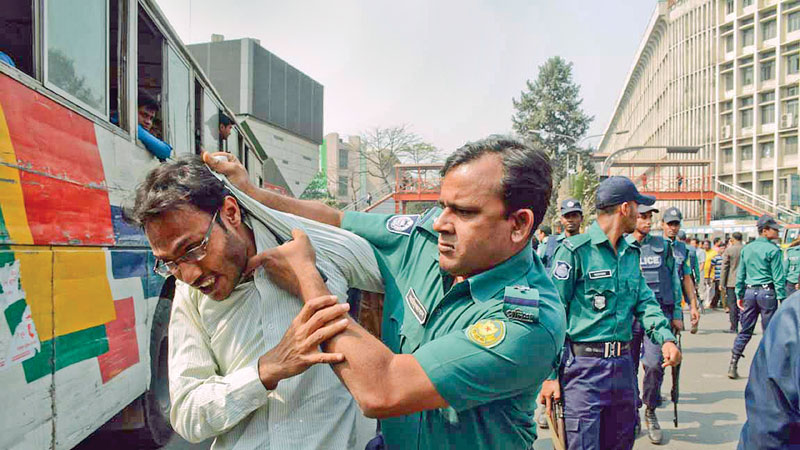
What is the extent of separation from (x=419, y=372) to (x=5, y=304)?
196 centimetres

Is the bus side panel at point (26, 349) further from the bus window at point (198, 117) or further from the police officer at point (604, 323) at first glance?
the bus window at point (198, 117)

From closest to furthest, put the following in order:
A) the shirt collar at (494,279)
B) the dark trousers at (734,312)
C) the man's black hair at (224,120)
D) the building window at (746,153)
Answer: the shirt collar at (494,279), the man's black hair at (224,120), the dark trousers at (734,312), the building window at (746,153)

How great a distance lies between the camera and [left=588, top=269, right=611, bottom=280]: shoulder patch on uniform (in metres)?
3.74

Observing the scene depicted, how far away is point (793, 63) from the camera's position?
A: 40844 mm

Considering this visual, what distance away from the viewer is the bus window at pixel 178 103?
505 centimetres

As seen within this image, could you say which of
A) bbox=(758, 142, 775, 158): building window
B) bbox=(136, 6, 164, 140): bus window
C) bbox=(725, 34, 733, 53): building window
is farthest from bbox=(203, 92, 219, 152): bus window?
bbox=(725, 34, 733, 53): building window

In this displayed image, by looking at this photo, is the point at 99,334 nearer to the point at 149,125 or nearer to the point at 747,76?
the point at 149,125

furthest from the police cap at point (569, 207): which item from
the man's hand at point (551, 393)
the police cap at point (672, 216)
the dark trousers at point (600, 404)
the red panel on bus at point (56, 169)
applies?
the red panel on bus at point (56, 169)

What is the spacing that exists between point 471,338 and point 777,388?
2.63ft

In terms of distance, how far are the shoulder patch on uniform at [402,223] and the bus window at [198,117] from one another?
436cm

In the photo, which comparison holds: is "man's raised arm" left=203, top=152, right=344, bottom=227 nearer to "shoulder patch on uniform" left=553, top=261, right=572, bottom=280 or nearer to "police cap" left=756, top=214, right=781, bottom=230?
"shoulder patch on uniform" left=553, top=261, right=572, bottom=280

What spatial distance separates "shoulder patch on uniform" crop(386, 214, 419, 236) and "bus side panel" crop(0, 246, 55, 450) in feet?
→ 5.35

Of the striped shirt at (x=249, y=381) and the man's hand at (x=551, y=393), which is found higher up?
the striped shirt at (x=249, y=381)

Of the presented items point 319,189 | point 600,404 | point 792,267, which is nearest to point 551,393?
point 600,404
